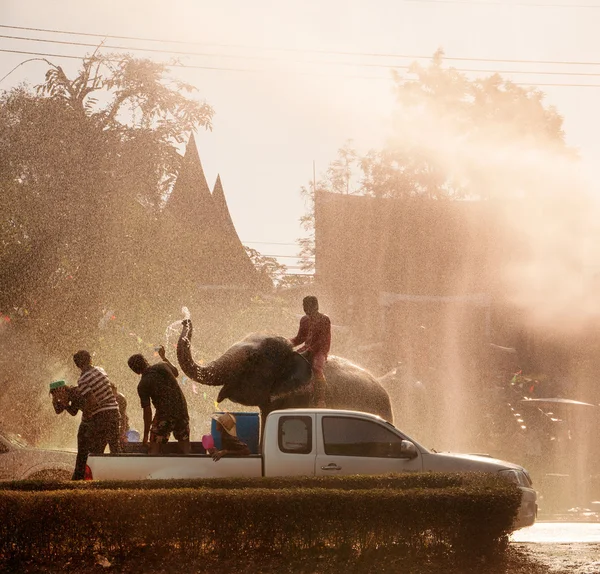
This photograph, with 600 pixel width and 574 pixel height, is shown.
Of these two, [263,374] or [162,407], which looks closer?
[162,407]

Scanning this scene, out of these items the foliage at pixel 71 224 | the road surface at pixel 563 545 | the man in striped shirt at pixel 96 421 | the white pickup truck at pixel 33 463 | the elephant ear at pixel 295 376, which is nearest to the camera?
the road surface at pixel 563 545

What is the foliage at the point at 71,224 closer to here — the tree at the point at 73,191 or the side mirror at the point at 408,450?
the tree at the point at 73,191

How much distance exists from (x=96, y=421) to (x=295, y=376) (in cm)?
278

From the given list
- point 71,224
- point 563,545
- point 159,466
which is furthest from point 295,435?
point 71,224

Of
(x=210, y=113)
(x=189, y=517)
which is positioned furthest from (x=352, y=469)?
(x=210, y=113)

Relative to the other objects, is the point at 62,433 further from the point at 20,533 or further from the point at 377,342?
the point at 377,342

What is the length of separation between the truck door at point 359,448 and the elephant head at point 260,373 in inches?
64.1

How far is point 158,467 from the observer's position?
40.7 ft

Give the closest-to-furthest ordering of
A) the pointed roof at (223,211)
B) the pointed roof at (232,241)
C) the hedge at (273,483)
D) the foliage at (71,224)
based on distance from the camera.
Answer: the hedge at (273,483) < the foliage at (71,224) < the pointed roof at (232,241) < the pointed roof at (223,211)

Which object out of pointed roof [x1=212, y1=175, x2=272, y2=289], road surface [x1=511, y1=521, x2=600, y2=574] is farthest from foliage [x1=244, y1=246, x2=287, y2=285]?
road surface [x1=511, y1=521, x2=600, y2=574]

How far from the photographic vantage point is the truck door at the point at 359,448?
12703mm

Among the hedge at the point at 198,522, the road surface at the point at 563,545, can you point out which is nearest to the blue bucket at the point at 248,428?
the hedge at the point at 198,522

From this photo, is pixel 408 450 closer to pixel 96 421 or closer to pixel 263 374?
pixel 263 374

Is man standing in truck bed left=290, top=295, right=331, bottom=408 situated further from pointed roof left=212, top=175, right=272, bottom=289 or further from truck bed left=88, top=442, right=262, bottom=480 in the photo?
pointed roof left=212, top=175, right=272, bottom=289
